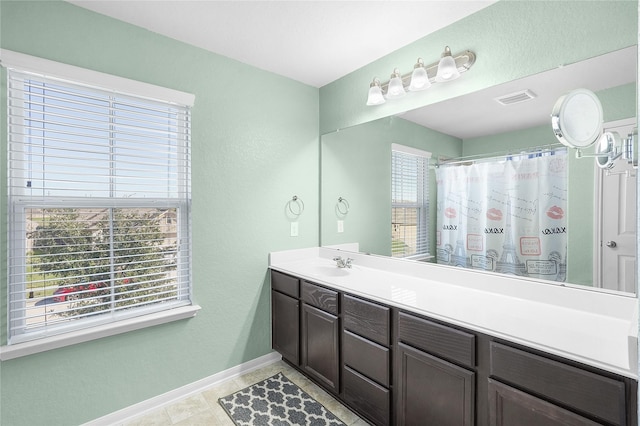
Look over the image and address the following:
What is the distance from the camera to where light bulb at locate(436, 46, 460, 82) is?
1.80 meters

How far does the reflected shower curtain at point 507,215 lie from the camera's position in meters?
1.54

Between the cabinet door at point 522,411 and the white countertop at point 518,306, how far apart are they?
8.0 inches

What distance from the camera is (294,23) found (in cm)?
192

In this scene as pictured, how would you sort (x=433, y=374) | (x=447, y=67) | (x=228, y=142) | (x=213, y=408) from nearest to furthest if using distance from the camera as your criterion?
(x=433, y=374), (x=447, y=67), (x=213, y=408), (x=228, y=142)

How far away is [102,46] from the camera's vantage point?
6.01 ft

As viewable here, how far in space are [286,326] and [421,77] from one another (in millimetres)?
2042

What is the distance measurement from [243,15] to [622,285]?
2.40 m

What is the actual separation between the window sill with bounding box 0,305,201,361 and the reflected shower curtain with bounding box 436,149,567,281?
180cm

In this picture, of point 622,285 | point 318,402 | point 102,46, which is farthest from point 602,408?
point 102,46

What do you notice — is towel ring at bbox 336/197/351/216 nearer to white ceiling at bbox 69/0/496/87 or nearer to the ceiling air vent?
white ceiling at bbox 69/0/496/87

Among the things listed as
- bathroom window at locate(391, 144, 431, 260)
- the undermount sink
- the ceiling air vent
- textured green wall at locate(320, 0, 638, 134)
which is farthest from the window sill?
the ceiling air vent

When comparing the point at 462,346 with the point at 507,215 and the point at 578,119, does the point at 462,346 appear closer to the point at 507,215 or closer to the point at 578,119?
the point at 507,215

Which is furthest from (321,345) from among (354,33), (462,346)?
(354,33)

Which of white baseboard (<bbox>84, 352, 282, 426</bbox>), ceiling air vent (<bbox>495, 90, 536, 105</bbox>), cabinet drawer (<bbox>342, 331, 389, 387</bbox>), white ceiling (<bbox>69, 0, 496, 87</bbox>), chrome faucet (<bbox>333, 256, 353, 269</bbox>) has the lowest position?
white baseboard (<bbox>84, 352, 282, 426</bbox>)
